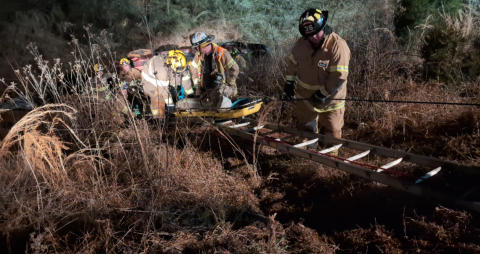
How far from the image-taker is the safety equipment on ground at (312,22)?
10.9 feet

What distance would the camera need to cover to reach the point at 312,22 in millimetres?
3318

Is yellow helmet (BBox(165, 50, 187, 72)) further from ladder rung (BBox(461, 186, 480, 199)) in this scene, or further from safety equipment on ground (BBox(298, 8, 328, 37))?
ladder rung (BBox(461, 186, 480, 199))

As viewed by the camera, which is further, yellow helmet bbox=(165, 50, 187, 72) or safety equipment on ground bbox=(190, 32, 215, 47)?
safety equipment on ground bbox=(190, 32, 215, 47)

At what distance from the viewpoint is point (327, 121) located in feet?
12.5

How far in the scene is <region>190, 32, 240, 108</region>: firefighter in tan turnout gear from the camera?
4.88 meters

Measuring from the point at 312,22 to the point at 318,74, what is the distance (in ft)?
2.22

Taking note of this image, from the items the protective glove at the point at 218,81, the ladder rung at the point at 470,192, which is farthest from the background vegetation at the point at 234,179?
the protective glove at the point at 218,81

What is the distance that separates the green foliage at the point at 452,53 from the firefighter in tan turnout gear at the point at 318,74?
2581 millimetres

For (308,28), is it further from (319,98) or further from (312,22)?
(319,98)

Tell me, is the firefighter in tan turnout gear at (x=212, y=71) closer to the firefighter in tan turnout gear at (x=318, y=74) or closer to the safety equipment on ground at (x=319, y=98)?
the firefighter in tan turnout gear at (x=318, y=74)

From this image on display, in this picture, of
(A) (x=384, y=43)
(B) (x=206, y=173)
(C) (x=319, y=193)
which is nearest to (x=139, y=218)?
(B) (x=206, y=173)

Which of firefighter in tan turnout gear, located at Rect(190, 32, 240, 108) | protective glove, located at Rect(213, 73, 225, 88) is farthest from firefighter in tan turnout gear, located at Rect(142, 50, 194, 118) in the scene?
protective glove, located at Rect(213, 73, 225, 88)

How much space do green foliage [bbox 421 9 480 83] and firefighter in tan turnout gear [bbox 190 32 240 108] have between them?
3.51 m

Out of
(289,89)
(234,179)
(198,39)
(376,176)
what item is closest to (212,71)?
(198,39)
